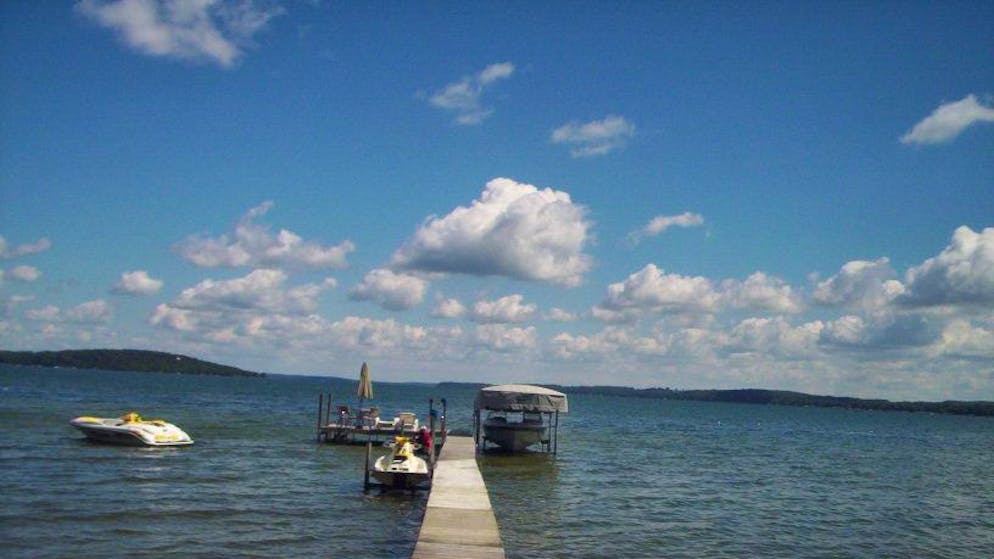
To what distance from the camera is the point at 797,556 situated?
66.0 feet

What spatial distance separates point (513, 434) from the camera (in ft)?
126

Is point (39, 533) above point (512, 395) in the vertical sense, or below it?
below

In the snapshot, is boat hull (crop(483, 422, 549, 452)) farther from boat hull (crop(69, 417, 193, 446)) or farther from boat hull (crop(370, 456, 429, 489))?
boat hull (crop(69, 417, 193, 446))

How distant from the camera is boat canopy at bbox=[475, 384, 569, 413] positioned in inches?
1459

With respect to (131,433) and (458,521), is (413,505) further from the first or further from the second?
(131,433)

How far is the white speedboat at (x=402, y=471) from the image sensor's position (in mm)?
24922

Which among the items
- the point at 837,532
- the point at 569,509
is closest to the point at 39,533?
the point at 569,509

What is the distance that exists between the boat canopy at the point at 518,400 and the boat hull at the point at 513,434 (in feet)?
3.72

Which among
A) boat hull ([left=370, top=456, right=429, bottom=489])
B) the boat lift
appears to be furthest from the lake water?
the boat lift

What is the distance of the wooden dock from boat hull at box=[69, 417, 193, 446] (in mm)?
15126

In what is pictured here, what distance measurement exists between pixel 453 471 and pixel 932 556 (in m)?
13.4

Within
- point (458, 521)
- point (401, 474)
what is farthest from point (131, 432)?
point (458, 521)

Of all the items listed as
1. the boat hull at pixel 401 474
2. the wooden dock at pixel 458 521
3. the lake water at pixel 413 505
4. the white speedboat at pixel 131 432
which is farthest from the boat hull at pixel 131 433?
the wooden dock at pixel 458 521

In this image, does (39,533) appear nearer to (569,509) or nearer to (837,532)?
(569,509)
